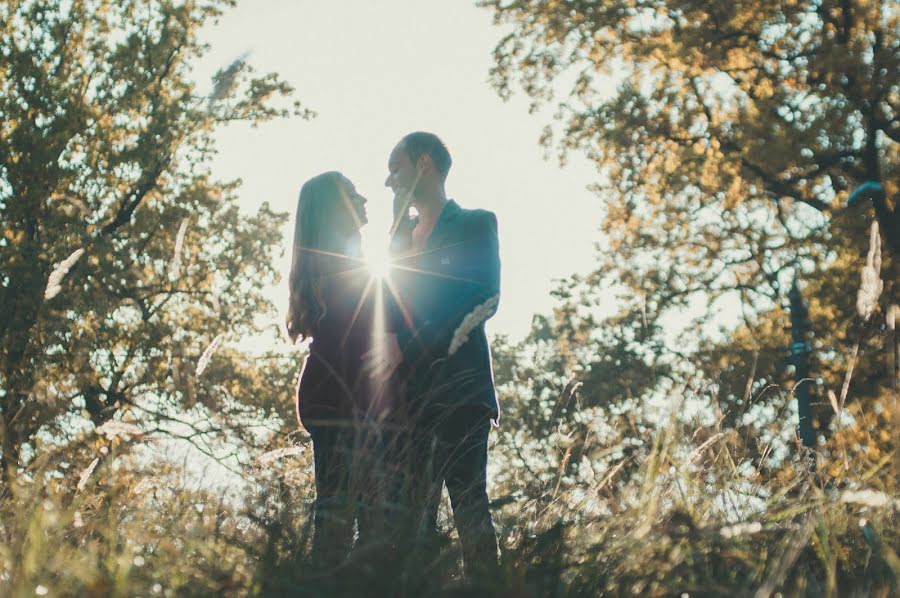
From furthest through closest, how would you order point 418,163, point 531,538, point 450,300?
point 418,163 → point 450,300 → point 531,538

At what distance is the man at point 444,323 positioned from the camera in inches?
110

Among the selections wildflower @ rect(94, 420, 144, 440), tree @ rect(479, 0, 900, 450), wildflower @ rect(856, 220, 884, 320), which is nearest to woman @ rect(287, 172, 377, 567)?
wildflower @ rect(94, 420, 144, 440)

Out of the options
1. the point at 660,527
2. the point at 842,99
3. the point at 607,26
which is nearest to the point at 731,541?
the point at 660,527

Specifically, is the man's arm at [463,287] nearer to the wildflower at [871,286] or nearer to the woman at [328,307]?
the woman at [328,307]

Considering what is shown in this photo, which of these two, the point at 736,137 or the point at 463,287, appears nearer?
the point at 463,287

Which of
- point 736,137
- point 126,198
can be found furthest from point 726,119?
point 126,198

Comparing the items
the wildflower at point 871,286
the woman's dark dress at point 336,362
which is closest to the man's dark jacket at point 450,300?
the woman's dark dress at point 336,362

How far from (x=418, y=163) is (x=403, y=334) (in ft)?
2.84

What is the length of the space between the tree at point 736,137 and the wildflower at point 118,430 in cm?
1046

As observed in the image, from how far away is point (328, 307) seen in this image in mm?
3168

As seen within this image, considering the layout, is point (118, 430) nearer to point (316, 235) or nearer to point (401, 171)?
point (316, 235)

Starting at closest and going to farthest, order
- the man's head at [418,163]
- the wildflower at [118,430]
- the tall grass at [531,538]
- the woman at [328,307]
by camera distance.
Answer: the tall grass at [531,538] < the wildflower at [118,430] < the woman at [328,307] < the man's head at [418,163]

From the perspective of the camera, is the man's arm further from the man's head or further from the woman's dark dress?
the man's head

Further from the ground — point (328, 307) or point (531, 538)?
point (328, 307)
